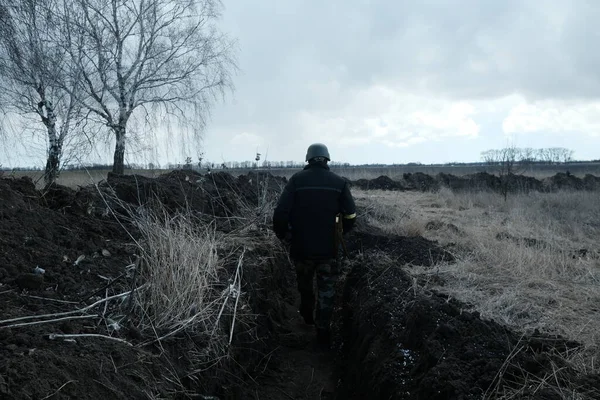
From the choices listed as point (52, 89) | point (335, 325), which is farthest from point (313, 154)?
point (52, 89)

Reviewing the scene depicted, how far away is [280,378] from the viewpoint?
17.5 feet

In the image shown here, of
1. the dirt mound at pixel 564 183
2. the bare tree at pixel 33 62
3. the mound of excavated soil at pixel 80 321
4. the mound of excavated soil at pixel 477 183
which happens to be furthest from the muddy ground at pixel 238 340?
the dirt mound at pixel 564 183

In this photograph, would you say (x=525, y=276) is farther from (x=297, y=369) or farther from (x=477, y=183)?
(x=477, y=183)

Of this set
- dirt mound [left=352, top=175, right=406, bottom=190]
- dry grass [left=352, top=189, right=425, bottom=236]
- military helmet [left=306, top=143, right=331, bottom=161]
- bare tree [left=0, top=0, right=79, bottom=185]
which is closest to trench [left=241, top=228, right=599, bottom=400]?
military helmet [left=306, top=143, right=331, bottom=161]

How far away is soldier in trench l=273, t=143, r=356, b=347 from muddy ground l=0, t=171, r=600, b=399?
45 centimetres

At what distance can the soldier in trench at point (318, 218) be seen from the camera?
624cm

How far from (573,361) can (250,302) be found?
10.9ft

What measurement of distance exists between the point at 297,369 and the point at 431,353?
2164 mm

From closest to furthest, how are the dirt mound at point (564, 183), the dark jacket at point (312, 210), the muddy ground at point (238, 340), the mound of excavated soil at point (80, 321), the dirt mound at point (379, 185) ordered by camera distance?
the mound of excavated soil at point (80, 321), the muddy ground at point (238, 340), the dark jacket at point (312, 210), the dirt mound at point (379, 185), the dirt mound at point (564, 183)

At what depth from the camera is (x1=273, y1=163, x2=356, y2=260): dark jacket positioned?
623 centimetres

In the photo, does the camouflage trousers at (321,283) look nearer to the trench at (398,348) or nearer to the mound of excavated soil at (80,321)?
the trench at (398,348)

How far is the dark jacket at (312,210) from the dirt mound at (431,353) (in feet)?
2.63

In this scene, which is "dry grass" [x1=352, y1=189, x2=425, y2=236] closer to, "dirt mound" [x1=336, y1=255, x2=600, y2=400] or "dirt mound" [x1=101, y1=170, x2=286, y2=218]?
"dirt mound" [x1=101, y1=170, x2=286, y2=218]

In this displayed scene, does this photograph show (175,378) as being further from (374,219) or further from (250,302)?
(374,219)
